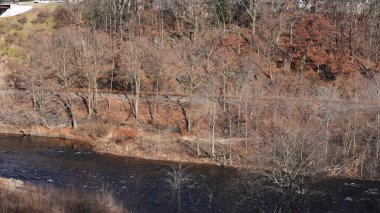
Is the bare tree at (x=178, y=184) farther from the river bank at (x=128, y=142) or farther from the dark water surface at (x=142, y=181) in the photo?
the river bank at (x=128, y=142)

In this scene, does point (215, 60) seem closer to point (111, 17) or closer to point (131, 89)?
point (131, 89)

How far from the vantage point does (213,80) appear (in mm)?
56688

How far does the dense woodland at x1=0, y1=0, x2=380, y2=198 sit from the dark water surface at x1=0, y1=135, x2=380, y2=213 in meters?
2.74

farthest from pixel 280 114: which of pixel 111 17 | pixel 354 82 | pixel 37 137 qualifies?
pixel 111 17

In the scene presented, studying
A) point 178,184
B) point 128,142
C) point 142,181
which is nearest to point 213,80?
point 128,142

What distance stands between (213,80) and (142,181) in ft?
72.4

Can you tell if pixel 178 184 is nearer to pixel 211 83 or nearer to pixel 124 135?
pixel 124 135

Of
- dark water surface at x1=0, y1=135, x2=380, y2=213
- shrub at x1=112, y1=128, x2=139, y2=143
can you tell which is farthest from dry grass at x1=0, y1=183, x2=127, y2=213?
shrub at x1=112, y1=128, x2=139, y2=143

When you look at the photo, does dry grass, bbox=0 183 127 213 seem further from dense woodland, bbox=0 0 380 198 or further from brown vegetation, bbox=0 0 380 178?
dense woodland, bbox=0 0 380 198

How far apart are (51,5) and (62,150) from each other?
169 feet

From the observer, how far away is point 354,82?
56.4m

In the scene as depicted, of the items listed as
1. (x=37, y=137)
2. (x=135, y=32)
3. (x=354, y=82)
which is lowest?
(x=37, y=137)

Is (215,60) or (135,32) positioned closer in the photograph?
(215,60)

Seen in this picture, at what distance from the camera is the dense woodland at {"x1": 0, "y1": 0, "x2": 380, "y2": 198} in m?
44.8
